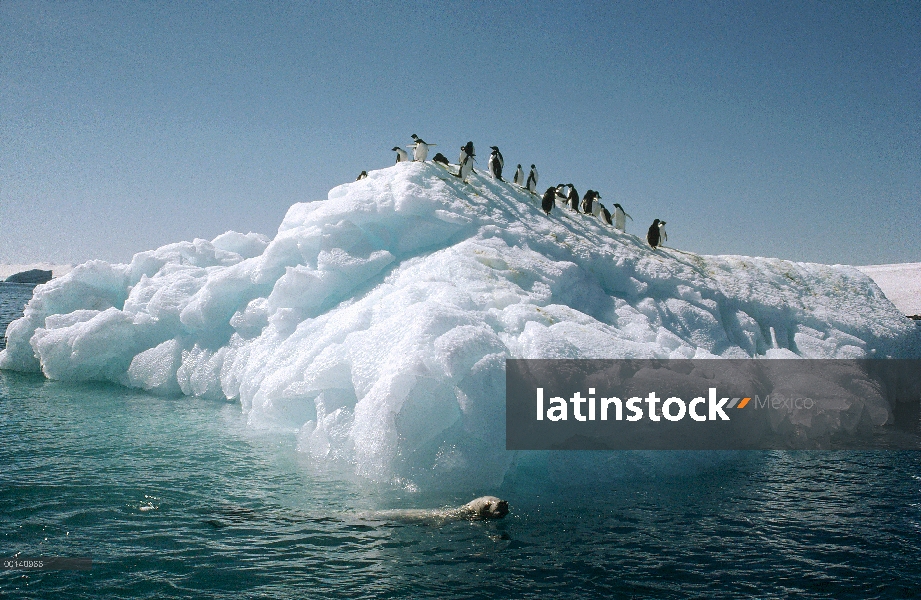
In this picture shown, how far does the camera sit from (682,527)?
796 centimetres

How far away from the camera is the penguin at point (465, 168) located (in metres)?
16.9

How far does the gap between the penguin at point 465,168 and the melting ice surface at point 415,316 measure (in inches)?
15.1

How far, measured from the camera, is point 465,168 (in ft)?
55.7

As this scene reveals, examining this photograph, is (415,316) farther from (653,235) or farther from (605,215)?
(605,215)

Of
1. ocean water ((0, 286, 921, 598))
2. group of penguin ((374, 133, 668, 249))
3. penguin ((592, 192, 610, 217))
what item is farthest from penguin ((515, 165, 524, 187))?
ocean water ((0, 286, 921, 598))

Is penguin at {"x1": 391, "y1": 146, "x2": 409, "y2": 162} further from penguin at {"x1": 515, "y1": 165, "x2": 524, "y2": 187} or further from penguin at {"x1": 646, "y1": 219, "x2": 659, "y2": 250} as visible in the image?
penguin at {"x1": 646, "y1": 219, "x2": 659, "y2": 250}

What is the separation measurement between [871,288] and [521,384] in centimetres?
1632

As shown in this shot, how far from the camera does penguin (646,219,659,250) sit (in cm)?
1952

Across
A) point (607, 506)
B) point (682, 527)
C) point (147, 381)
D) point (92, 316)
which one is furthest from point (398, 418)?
point (92, 316)

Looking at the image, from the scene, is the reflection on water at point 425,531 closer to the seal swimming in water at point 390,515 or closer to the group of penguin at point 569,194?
the seal swimming in water at point 390,515

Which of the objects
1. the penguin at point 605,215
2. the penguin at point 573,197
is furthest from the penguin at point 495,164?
the penguin at point 605,215

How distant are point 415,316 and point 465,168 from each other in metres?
7.50

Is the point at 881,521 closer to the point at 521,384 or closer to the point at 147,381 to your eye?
the point at 521,384

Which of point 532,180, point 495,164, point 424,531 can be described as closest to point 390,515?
point 424,531
